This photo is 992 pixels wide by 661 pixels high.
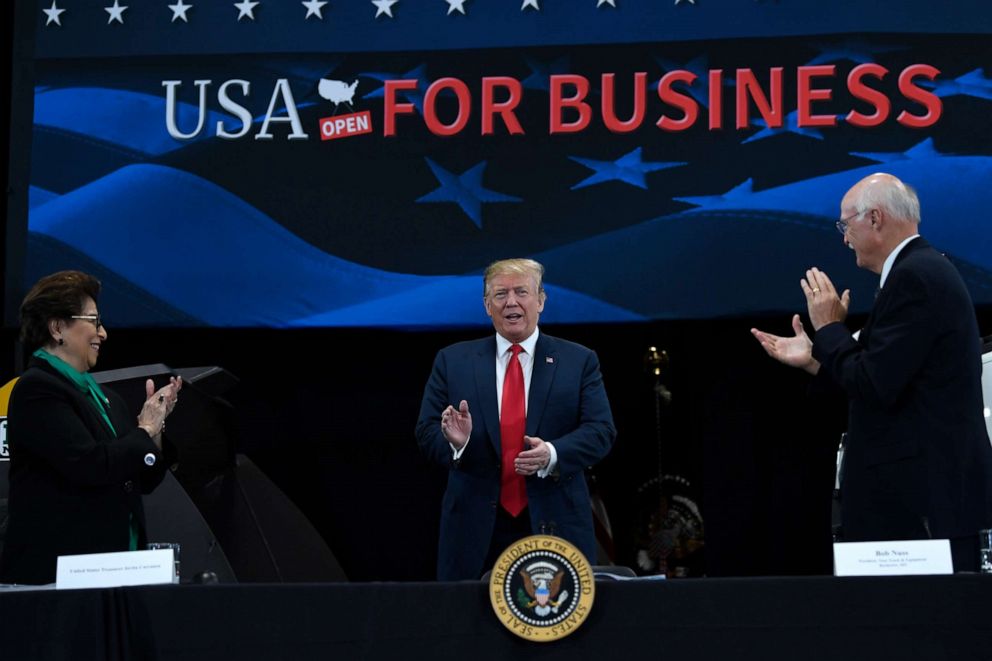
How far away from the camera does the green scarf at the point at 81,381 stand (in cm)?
285

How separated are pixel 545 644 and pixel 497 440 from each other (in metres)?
1.40

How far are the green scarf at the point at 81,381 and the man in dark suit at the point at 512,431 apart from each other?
81 centimetres

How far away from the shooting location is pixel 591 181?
15.0 ft

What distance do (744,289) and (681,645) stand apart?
2.73 m

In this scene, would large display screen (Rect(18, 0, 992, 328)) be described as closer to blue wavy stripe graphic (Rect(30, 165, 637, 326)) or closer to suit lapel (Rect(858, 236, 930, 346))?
blue wavy stripe graphic (Rect(30, 165, 637, 326))

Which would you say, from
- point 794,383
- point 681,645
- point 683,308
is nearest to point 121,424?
point 681,645

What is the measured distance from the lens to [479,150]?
466cm

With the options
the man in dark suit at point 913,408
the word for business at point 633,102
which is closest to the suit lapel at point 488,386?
the man in dark suit at point 913,408

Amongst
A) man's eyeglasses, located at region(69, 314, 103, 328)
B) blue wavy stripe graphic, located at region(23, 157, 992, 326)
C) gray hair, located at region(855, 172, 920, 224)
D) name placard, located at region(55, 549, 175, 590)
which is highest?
blue wavy stripe graphic, located at region(23, 157, 992, 326)

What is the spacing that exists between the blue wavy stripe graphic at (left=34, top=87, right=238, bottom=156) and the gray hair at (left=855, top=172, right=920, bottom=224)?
2973mm

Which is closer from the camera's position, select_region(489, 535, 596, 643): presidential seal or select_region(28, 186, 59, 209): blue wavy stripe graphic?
select_region(489, 535, 596, 643): presidential seal

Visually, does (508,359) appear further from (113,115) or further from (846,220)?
(113,115)

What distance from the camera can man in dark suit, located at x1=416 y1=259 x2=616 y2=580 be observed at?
3109 millimetres

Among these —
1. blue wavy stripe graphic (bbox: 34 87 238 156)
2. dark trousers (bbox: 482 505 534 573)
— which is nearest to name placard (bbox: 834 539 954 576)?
dark trousers (bbox: 482 505 534 573)
